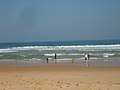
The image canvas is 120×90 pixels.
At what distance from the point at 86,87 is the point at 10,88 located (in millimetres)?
3130

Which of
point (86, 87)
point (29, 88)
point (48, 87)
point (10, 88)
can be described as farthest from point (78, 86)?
point (10, 88)

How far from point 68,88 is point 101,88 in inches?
52.7

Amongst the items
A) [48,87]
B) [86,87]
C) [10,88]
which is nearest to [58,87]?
[48,87]

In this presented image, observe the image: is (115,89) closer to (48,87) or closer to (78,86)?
(78,86)

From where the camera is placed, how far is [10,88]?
36.9 ft

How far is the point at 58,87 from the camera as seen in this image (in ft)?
37.5

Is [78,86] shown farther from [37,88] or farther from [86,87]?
[37,88]

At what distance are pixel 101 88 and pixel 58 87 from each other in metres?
1.79

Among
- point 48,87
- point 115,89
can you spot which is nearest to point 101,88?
Result: point 115,89

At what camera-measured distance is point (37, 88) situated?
442 inches

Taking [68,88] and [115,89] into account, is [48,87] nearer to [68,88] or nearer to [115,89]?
[68,88]

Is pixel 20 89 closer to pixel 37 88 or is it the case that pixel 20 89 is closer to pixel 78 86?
pixel 37 88

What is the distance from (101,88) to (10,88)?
12.2 feet

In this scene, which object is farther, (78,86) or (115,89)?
(78,86)
